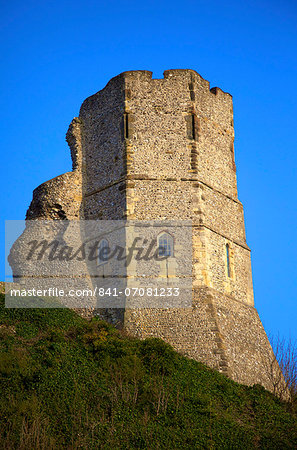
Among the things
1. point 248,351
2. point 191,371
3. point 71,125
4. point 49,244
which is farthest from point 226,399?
point 71,125

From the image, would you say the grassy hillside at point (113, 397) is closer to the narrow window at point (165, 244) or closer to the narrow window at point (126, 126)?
the narrow window at point (165, 244)

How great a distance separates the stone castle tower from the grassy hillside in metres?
2.20

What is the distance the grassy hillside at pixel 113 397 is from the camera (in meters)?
24.4

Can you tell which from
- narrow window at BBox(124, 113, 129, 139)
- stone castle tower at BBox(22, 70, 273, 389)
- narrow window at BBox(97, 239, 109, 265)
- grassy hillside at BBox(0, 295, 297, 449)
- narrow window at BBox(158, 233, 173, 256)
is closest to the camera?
grassy hillside at BBox(0, 295, 297, 449)

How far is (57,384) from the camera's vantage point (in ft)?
87.0

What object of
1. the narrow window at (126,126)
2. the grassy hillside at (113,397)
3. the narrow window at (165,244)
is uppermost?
the narrow window at (126,126)

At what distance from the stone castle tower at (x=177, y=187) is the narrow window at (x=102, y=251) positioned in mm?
1385

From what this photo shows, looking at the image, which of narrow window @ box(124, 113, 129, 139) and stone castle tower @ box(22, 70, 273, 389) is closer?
stone castle tower @ box(22, 70, 273, 389)

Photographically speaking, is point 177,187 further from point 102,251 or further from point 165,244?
point 102,251

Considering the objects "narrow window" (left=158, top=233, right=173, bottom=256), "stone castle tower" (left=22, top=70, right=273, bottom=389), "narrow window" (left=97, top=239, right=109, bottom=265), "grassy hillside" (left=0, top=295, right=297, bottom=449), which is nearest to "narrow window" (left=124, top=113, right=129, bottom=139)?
"stone castle tower" (left=22, top=70, right=273, bottom=389)

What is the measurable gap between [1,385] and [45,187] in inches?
505

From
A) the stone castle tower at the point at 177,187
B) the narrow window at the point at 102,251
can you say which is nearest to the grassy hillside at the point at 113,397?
the stone castle tower at the point at 177,187

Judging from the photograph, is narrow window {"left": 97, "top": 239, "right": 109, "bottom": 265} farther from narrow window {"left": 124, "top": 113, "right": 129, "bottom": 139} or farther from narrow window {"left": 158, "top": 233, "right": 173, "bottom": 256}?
narrow window {"left": 124, "top": 113, "right": 129, "bottom": 139}

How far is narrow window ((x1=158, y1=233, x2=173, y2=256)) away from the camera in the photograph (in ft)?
109
